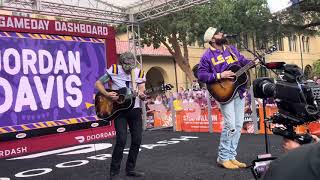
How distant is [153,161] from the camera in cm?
655

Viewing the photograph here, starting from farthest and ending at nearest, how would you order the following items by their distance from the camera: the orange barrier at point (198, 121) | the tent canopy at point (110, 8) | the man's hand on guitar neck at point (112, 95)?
the tent canopy at point (110, 8) < the orange barrier at point (198, 121) < the man's hand on guitar neck at point (112, 95)

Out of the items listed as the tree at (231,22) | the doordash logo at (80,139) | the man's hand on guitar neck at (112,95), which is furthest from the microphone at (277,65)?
the tree at (231,22)

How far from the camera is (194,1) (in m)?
13.7

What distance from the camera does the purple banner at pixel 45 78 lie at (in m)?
7.98

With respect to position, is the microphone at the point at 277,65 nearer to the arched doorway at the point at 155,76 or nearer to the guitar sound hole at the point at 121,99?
the guitar sound hole at the point at 121,99

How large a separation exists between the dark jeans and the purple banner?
3.37 metres

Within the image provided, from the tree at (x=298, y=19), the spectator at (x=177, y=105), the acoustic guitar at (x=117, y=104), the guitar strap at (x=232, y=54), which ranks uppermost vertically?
the tree at (x=298, y=19)

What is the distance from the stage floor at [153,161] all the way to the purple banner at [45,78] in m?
0.81

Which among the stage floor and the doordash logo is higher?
the doordash logo

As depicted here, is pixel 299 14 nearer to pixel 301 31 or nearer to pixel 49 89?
pixel 301 31

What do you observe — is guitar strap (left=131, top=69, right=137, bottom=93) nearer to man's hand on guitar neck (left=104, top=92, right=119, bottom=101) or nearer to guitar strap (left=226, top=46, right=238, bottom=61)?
man's hand on guitar neck (left=104, top=92, right=119, bottom=101)

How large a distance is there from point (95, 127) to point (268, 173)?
→ 8203mm

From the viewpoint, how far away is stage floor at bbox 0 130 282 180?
5531 millimetres

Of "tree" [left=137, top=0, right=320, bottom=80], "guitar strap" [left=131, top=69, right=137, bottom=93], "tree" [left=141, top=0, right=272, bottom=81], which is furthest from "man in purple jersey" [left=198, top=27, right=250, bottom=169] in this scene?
"tree" [left=141, top=0, right=272, bottom=81]
